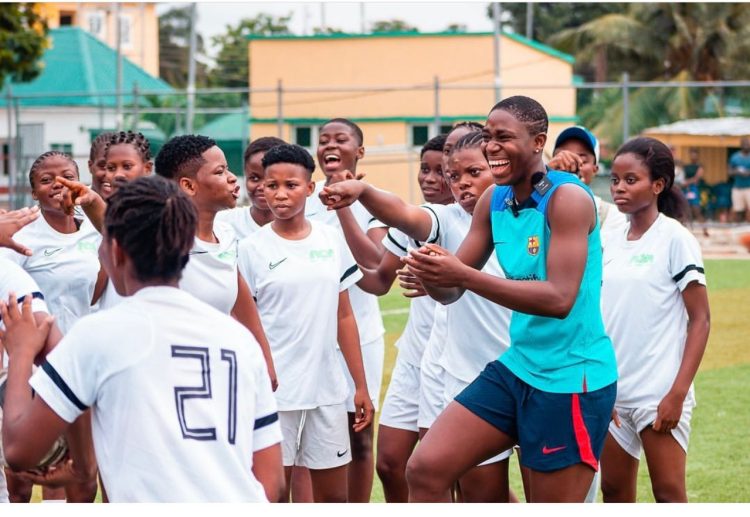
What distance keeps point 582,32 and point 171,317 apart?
48.0 metres

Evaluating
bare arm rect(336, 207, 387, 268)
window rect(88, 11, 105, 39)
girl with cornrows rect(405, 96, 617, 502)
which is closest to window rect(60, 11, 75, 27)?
window rect(88, 11, 105, 39)

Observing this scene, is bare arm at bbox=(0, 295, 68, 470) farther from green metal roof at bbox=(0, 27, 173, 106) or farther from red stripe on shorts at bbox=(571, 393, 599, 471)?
green metal roof at bbox=(0, 27, 173, 106)

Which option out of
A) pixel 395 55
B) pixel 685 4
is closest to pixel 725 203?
pixel 395 55

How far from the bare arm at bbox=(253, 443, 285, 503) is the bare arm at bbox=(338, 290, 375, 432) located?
254cm

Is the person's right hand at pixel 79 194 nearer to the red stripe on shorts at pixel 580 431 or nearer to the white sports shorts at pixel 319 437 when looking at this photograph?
the white sports shorts at pixel 319 437

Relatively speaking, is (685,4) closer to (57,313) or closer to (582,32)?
(582,32)

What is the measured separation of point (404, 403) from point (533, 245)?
78.0 inches

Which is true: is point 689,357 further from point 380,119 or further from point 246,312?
point 380,119

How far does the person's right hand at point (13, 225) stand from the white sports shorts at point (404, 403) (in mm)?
2390

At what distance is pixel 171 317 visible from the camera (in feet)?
10.8

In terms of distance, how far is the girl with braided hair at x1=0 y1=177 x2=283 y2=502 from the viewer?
3217mm

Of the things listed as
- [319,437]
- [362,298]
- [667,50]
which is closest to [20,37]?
[362,298]

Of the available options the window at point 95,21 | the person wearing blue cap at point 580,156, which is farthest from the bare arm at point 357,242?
the window at point 95,21

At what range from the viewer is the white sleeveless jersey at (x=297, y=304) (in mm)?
5887
